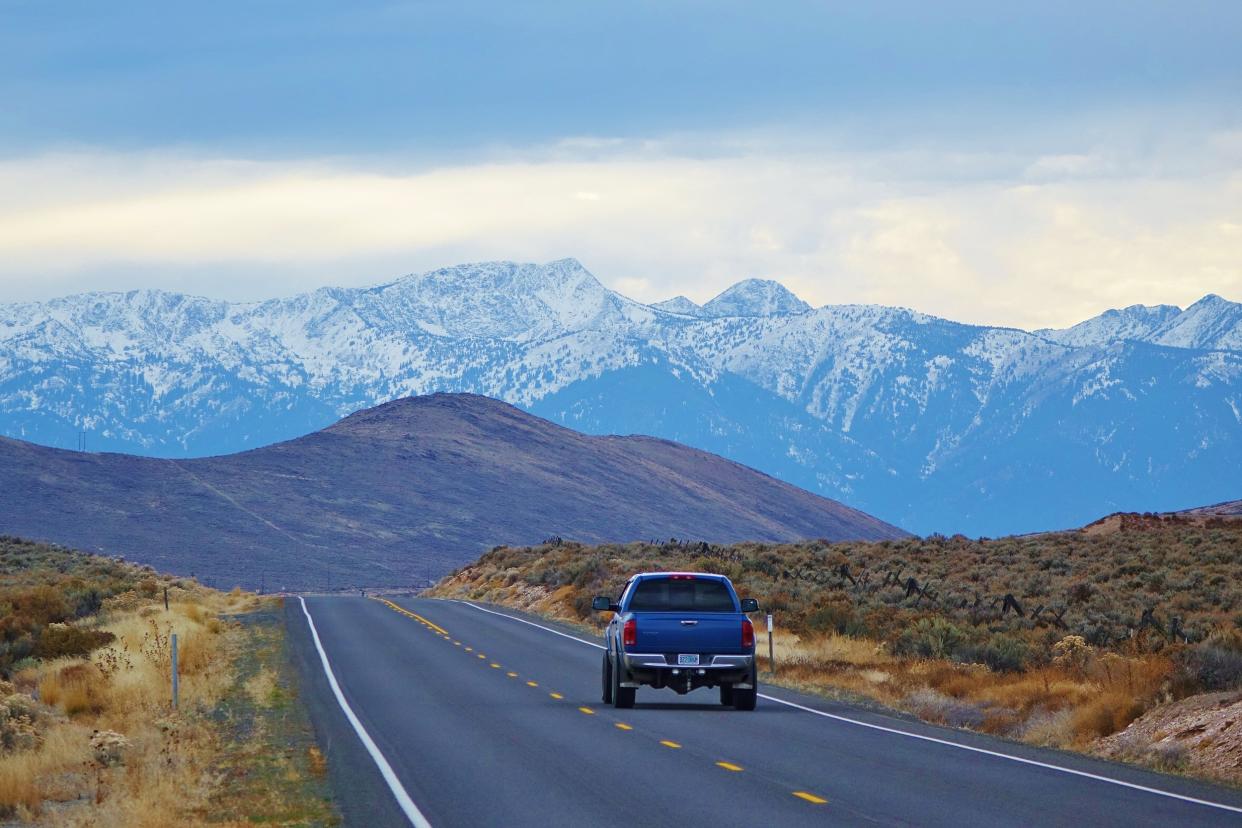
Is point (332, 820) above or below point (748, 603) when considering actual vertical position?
below

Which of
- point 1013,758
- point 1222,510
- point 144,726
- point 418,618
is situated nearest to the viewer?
point 1013,758

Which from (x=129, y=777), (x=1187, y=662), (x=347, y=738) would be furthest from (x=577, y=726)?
(x=1187, y=662)

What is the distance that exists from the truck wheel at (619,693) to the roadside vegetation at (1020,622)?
4.22 m

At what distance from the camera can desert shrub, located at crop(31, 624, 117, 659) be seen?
33.1 metres

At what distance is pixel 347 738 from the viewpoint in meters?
20.8

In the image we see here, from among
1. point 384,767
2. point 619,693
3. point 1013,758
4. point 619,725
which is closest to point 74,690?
point 619,693

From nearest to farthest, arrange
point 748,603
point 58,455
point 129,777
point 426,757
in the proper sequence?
point 129,777, point 426,757, point 748,603, point 58,455

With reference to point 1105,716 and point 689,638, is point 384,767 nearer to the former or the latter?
point 689,638

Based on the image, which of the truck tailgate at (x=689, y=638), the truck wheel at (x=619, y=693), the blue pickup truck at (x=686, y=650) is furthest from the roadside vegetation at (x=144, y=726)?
the truck tailgate at (x=689, y=638)

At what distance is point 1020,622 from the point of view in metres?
34.4

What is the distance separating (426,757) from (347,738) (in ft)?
8.05

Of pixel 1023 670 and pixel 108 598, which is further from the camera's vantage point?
pixel 108 598

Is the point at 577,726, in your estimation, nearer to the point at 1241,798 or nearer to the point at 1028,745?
the point at 1028,745

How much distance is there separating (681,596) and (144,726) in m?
7.76
